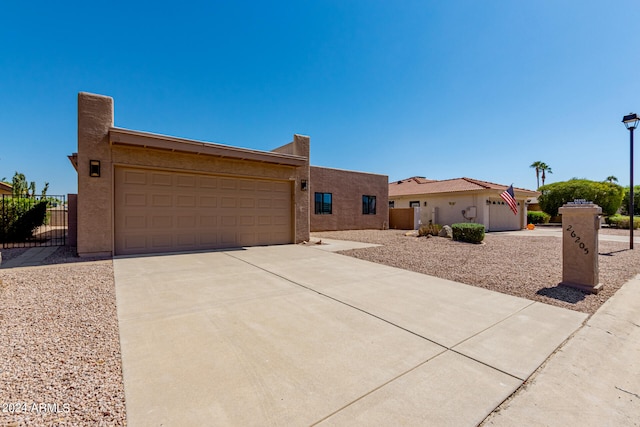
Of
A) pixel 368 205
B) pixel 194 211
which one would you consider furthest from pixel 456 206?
pixel 194 211

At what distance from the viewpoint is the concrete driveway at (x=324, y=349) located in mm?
2053

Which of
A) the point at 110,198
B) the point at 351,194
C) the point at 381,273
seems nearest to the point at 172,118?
the point at 110,198

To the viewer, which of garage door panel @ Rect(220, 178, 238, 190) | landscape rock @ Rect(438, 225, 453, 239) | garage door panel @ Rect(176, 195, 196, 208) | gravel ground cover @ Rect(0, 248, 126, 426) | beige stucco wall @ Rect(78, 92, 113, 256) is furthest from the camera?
landscape rock @ Rect(438, 225, 453, 239)

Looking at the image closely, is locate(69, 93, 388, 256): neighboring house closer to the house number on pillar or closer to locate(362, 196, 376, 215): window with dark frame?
the house number on pillar

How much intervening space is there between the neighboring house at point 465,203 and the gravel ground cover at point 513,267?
8.28 meters

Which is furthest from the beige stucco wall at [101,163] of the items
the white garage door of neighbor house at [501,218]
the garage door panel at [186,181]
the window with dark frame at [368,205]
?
the white garage door of neighbor house at [501,218]

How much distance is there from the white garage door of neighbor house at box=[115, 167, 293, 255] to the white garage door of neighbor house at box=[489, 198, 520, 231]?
1634cm

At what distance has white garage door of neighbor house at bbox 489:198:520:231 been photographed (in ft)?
66.6

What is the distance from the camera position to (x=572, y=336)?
11.2 ft

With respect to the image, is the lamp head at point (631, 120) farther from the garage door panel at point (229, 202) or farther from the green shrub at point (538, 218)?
the green shrub at point (538, 218)

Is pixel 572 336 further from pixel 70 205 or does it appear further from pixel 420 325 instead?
pixel 70 205

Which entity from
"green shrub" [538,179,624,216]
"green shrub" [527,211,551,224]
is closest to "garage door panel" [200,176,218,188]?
"green shrub" [538,179,624,216]

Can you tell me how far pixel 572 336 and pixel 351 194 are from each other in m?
16.2

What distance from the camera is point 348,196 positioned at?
62.9ft
